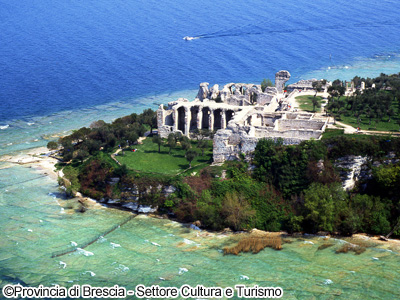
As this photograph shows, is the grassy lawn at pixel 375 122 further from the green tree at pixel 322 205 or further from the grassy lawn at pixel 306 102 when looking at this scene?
the green tree at pixel 322 205

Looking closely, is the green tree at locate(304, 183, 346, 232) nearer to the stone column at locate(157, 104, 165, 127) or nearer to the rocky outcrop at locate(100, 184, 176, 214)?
the rocky outcrop at locate(100, 184, 176, 214)

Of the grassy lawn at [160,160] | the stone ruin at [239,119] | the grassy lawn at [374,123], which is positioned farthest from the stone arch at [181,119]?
the grassy lawn at [374,123]

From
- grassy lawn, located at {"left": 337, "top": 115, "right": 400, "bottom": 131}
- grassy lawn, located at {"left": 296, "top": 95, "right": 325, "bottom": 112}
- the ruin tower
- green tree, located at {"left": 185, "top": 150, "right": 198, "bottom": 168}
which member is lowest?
green tree, located at {"left": 185, "top": 150, "right": 198, "bottom": 168}

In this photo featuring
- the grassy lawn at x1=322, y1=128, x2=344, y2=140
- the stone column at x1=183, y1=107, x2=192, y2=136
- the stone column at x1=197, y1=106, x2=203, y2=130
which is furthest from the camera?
the stone column at x1=197, y1=106, x2=203, y2=130

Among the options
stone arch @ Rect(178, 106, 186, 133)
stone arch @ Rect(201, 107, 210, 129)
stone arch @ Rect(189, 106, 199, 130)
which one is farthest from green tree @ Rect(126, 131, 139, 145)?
stone arch @ Rect(201, 107, 210, 129)

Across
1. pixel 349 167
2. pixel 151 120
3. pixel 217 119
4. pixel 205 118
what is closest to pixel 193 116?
pixel 205 118

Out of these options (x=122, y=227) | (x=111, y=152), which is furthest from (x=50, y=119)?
(x=122, y=227)
